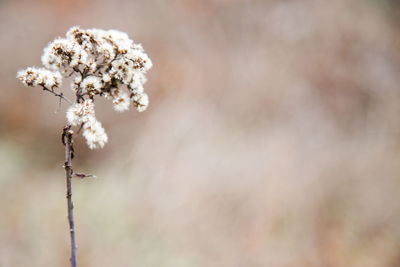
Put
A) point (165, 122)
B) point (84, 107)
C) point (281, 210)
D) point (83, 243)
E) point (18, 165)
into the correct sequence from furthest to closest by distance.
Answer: point (165, 122) < point (18, 165) < point (281, 210) < point (83, 243) < point (84, 107)

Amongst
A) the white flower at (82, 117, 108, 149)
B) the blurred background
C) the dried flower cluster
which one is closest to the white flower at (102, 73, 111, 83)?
the dried flower cluster

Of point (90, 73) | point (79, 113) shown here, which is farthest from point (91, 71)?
point (79, 113)

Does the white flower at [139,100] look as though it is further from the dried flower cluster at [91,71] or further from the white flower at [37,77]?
the white flower at [37,77]

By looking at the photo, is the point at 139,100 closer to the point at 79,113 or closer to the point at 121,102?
the point at 121,102

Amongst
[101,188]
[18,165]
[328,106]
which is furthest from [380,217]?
[18,165]

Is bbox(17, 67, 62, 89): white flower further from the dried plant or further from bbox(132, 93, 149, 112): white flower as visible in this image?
bbox(132, 93, 149, 112): white flower

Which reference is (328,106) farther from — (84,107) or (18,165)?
(18,165)
